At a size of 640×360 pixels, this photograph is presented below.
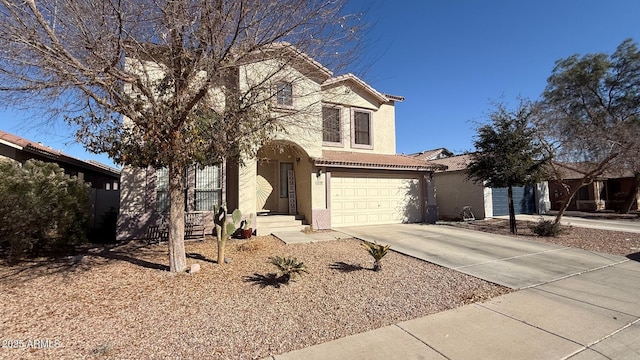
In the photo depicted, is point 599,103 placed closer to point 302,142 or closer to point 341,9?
point 302,142

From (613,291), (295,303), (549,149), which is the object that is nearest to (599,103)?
(549,149)

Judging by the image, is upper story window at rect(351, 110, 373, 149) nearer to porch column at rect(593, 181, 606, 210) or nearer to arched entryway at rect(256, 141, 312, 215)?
arched entryway at rect(256, 141, 312, 215)

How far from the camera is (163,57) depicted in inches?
231

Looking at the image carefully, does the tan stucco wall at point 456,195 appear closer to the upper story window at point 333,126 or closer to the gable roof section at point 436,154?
the gable roof section at point 436,154

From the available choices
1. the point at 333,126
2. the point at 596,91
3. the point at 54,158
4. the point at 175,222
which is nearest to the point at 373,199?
the point at 333,126

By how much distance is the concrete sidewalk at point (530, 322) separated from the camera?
3.50 meters

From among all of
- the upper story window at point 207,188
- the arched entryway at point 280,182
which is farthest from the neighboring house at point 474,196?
the upper story window at point 207,188

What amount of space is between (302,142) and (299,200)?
104 inches

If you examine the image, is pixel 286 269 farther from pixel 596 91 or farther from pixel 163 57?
pixel 596 91

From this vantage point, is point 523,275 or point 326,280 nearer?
point 326,280

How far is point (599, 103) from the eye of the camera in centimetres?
2184

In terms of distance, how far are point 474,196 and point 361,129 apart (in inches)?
303

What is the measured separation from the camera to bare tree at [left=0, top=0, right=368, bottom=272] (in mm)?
4914

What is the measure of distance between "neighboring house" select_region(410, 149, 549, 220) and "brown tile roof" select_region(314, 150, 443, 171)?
245cm
